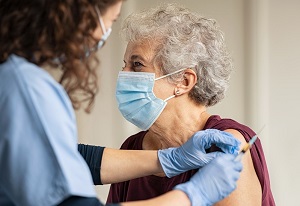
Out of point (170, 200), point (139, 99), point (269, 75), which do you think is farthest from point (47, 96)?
point (269, 75)

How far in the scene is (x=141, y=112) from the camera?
1859 mm

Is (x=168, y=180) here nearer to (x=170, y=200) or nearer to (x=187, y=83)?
(x=187, y=83)

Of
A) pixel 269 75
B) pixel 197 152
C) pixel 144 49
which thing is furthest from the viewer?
pixel 269 75

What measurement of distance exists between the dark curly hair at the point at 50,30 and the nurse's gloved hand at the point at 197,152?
22.0 inches

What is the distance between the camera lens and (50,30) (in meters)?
1.13

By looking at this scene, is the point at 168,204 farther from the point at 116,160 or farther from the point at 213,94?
the point at 213,94

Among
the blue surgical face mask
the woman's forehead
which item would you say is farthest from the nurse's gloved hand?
the woman's forehead

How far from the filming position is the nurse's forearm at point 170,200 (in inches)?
49.2

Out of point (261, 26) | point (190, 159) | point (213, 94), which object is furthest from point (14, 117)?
point (261, 26)

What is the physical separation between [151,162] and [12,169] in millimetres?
716

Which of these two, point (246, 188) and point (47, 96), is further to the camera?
point (246, 188)

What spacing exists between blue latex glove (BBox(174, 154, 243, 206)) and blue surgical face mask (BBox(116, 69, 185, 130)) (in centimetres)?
49

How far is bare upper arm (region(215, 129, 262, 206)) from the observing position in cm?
167

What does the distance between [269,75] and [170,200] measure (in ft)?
4.84
